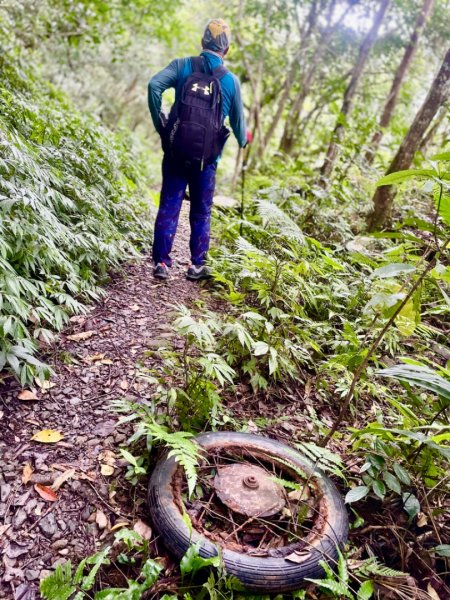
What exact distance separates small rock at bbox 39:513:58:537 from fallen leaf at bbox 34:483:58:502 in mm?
96

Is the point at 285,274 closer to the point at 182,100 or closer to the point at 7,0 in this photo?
the point at 182,100

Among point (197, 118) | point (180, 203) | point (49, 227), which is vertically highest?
point (197, 118)

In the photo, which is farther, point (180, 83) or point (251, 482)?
point (180, 83)

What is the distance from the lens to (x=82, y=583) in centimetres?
190

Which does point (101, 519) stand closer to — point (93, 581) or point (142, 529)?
point (142, 529)

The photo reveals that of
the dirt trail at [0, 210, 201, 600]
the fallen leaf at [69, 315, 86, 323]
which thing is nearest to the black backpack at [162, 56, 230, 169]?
the dirt trail at [0, 210, 201, 600]

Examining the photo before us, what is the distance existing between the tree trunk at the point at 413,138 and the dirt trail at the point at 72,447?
4274 mm

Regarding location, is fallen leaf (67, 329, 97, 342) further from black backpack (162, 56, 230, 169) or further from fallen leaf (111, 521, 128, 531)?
black backpack (162, 56, 230, 169)

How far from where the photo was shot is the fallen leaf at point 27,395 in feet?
9.26

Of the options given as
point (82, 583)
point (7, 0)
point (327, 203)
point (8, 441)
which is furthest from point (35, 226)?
point (7, 0)

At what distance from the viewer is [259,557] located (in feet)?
6.61

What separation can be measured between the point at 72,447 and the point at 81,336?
1191mm

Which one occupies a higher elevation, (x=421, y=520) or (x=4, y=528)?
(x=421, y=520)

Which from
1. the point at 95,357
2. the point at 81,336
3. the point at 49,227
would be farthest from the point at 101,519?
the point at 49,227
